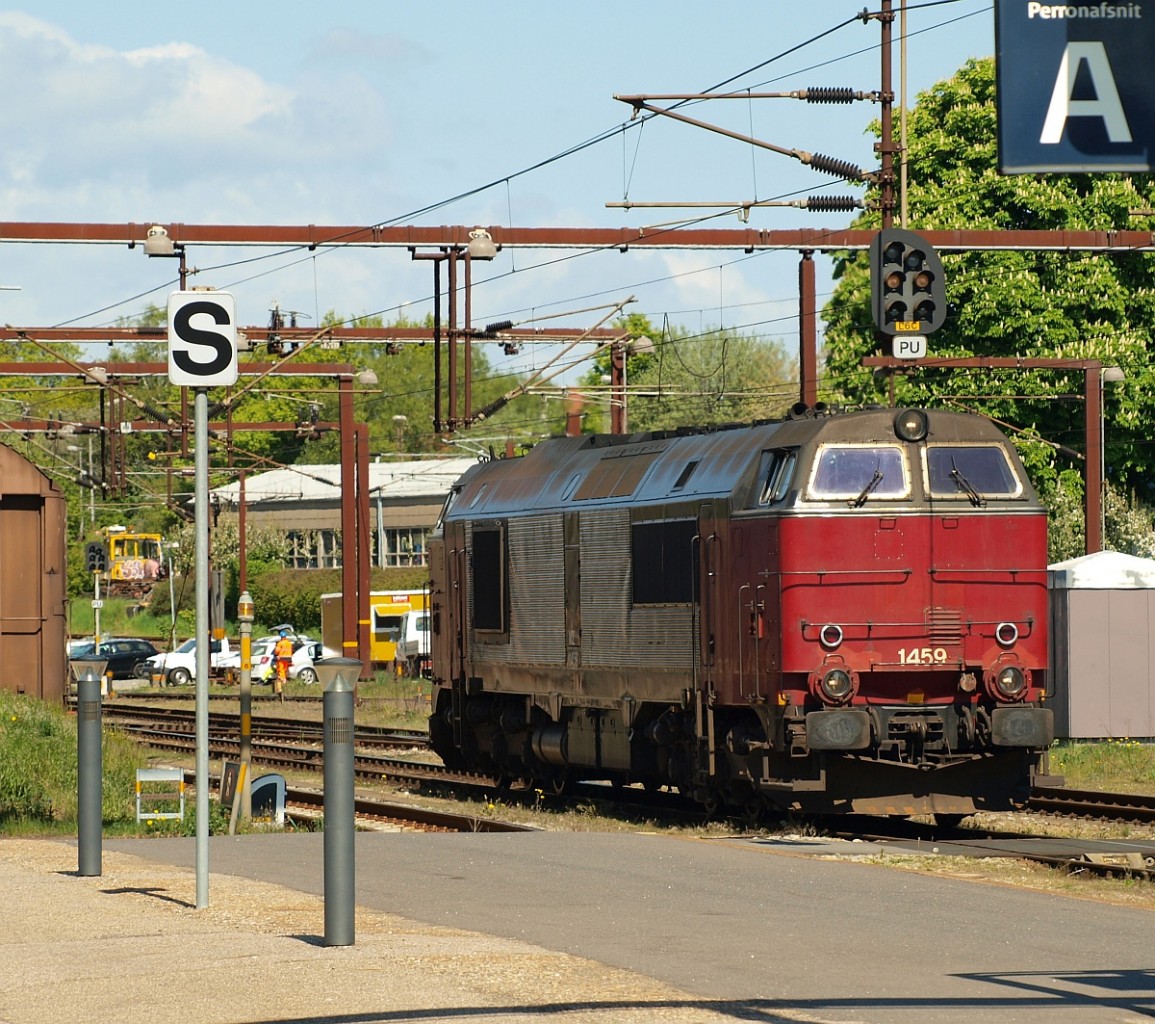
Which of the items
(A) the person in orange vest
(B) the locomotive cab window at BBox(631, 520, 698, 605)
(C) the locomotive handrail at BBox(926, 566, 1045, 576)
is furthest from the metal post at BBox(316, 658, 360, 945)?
(A) the person in orange vest

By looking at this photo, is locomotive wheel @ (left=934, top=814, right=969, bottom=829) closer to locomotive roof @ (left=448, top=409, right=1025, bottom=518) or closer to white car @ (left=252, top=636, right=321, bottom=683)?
locomotive roof @ (left=448, top=409, right=1025, bottom=518)

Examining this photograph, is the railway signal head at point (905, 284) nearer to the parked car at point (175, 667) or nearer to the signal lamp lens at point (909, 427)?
the signal lamp lens at point (909, 427)

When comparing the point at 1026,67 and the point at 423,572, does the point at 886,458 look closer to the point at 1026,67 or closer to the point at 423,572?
the point at 1026,67

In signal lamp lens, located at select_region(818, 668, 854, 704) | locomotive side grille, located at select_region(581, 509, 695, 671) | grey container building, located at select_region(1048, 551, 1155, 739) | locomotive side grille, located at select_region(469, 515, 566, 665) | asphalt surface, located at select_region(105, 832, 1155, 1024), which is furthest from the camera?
grey container building, located at select_region(1048, 551, 1155, 739)

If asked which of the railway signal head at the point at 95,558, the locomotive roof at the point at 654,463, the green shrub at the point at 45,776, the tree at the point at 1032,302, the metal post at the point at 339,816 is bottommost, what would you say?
the green shrub at the point at 45,776

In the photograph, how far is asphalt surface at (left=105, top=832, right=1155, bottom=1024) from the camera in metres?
9.42

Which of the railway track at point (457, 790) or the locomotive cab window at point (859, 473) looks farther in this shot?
the locomotive cab window at point (859, 473)

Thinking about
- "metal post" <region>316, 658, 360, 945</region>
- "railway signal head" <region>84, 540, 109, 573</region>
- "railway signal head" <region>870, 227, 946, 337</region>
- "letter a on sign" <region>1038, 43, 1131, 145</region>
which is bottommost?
"metal post" <region>316, 658, 360, 945</region>

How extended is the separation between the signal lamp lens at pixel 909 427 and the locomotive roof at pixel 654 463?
10 centimetres

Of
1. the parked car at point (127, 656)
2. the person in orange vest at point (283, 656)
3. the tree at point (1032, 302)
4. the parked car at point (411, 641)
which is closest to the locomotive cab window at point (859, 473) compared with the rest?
the tree at point (1032, 302)

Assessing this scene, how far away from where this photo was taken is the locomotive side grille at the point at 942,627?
18.8 m

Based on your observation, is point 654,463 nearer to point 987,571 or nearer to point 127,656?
point 987,571

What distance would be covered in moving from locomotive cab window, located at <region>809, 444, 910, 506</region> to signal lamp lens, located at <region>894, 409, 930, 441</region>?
140 mm

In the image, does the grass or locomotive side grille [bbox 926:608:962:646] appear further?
the grass
